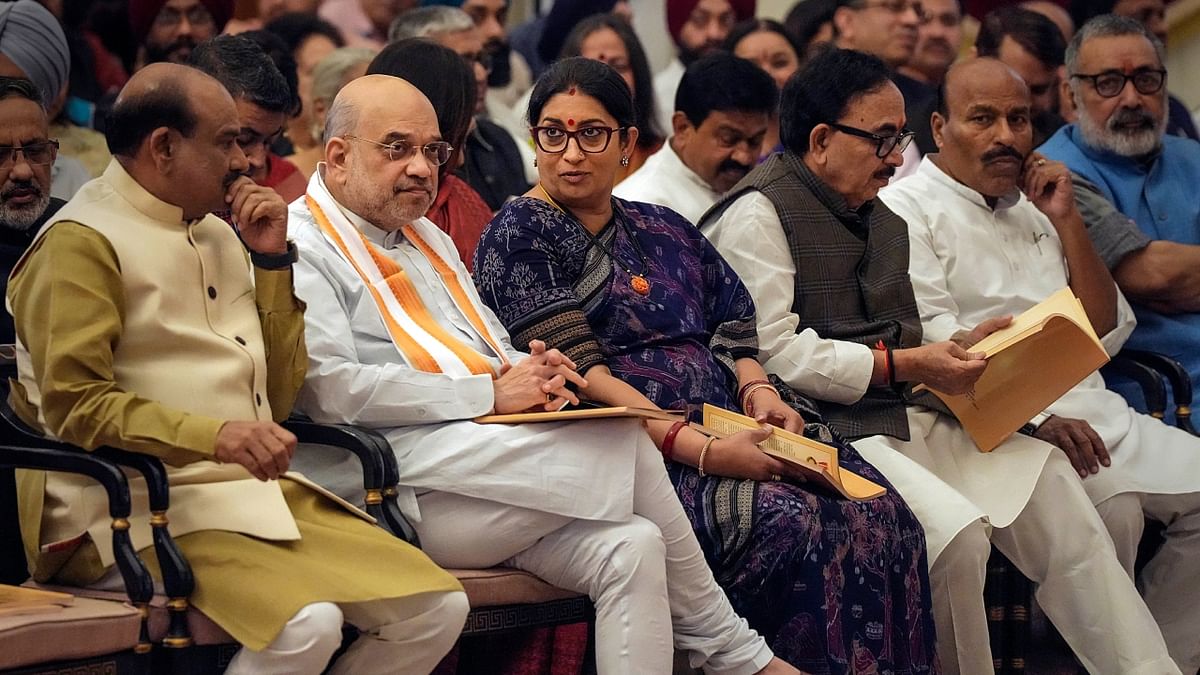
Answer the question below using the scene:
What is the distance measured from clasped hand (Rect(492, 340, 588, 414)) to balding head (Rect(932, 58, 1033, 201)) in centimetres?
205

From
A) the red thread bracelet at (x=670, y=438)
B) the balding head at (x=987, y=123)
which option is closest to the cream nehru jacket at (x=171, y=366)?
the red thread bracelet at (x=670, y=438)

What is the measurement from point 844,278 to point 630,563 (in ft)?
5.06

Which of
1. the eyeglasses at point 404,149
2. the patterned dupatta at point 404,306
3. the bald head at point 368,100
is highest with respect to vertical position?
the bald head at point 368,100

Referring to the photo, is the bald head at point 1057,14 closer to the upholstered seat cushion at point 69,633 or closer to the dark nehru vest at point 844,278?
the dark nehru vest at point 844,278

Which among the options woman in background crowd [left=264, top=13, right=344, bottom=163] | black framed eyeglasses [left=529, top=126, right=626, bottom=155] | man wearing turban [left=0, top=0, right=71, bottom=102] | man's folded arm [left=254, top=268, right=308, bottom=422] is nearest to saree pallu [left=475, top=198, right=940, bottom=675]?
black framed eyeglasses [left=529, top=126, right=626, bottom=155]

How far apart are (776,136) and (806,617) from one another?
318 cm

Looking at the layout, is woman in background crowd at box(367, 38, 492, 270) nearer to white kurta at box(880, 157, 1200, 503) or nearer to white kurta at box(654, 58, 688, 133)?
white kurta at box(880, 157, 1200, 503)

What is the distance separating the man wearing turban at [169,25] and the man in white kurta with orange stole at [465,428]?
297 cm

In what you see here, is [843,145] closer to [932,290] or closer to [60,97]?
[932,290]

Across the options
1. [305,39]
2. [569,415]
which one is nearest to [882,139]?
[569,415]

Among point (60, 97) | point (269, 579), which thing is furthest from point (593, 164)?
point (60, 97)

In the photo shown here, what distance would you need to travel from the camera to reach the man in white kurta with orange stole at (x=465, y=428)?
367cm

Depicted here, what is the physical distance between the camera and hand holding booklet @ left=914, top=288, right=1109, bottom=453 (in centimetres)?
455

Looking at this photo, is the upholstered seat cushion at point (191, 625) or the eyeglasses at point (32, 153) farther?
the eyeglasses at point (32, 153)
